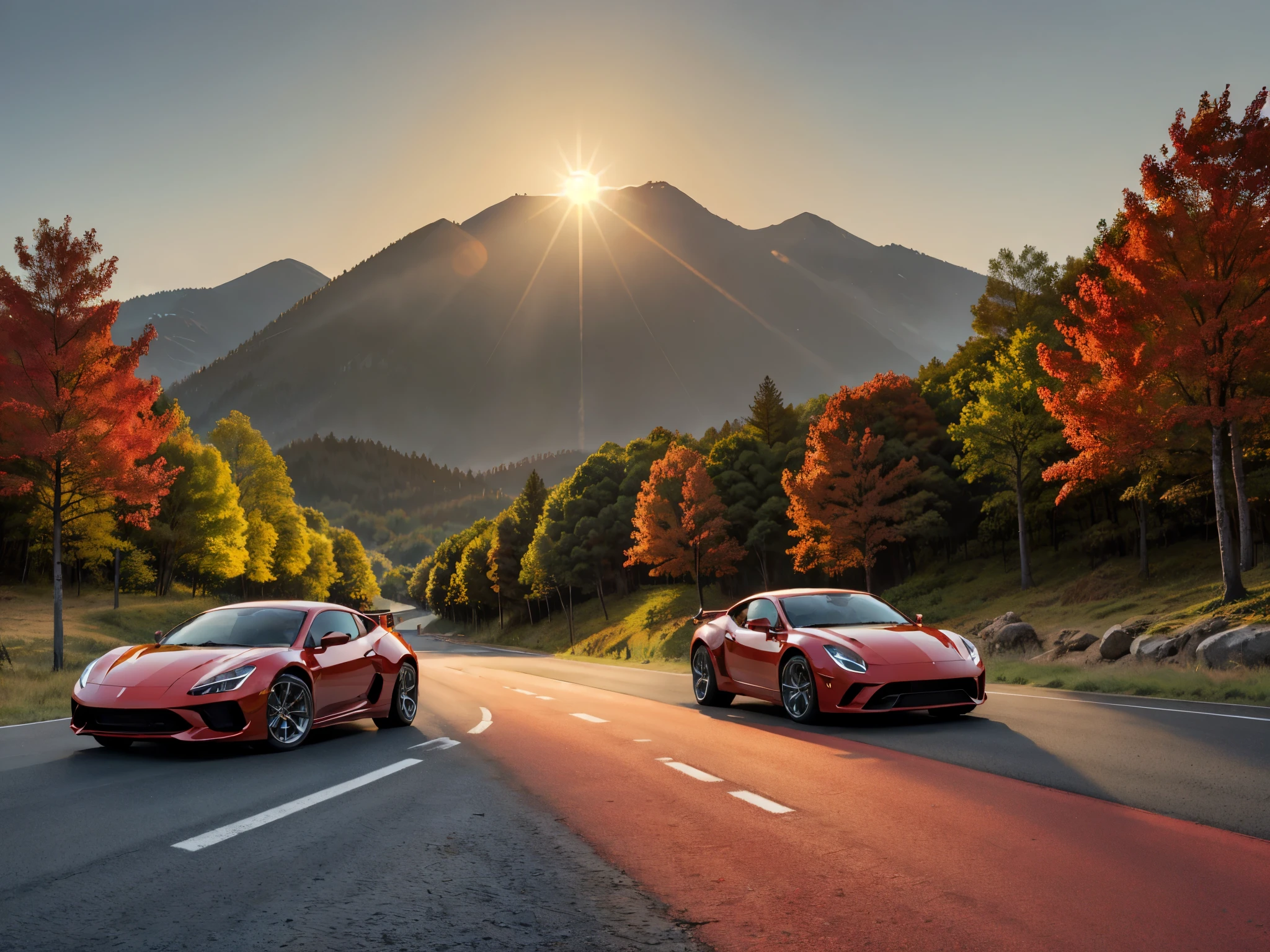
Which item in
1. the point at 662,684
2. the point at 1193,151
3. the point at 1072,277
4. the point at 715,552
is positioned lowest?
the point at 662,684

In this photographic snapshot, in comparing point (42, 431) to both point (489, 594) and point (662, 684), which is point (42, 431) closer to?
point (662, 684)

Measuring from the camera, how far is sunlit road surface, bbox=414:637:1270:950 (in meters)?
4.01

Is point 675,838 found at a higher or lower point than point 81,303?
lower

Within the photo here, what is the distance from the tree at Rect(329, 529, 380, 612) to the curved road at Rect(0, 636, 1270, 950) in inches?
4535

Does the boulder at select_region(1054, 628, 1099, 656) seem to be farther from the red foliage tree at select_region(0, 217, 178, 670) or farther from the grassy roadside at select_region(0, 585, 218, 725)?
the red foliage tree at select_region(0, 217, 178, 670)

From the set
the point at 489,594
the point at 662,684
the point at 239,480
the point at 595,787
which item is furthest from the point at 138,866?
the point at 489,594

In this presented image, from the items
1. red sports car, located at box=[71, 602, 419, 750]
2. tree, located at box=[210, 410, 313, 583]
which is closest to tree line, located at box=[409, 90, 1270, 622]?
tree, located at box=[210, 410, 313, 583]

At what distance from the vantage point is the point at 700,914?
4.20 meters

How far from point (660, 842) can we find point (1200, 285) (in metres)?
22.9

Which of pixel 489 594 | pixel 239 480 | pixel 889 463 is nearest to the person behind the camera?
pixel 889 463

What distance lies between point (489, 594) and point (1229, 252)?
80.4 meters

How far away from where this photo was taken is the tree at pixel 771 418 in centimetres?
7269

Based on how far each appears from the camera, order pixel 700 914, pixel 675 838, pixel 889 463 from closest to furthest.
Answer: pixel 700 914
pixel 675 838
pixel 889 463

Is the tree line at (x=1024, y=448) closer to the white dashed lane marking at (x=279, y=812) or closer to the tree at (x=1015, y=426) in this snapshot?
the tree at (x=1015, y=426)
